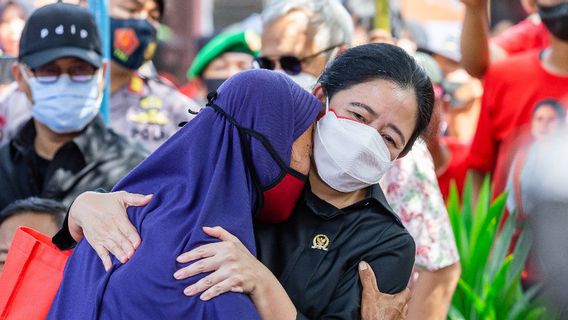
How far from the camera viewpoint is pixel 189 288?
2.47 m

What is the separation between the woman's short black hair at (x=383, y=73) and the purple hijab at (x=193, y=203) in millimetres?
229

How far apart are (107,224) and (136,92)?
288 cm

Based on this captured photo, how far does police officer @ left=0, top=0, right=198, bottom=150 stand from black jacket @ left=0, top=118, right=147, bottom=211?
97cm

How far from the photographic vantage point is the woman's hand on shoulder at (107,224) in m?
2.58

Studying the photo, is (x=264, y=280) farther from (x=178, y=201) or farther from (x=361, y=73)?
(x=361, y=73)

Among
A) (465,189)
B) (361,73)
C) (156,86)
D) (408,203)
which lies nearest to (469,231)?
(465,189)

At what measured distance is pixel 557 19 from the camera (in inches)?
192

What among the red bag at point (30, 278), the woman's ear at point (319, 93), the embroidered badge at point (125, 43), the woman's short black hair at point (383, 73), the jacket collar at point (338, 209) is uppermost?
the woman's short black hair at point (383, 73)

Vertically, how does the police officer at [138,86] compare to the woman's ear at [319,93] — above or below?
below

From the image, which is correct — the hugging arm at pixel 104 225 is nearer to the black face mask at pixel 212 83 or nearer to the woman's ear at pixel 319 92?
the woman's ear at pixel 319 92

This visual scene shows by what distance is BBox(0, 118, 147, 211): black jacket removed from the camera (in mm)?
4152

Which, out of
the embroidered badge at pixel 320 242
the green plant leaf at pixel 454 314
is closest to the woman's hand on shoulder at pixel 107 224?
the embroidered badge at pixel 320 242

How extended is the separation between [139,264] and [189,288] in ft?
0.43

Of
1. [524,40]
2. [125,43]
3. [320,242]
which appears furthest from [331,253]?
[524,40]
